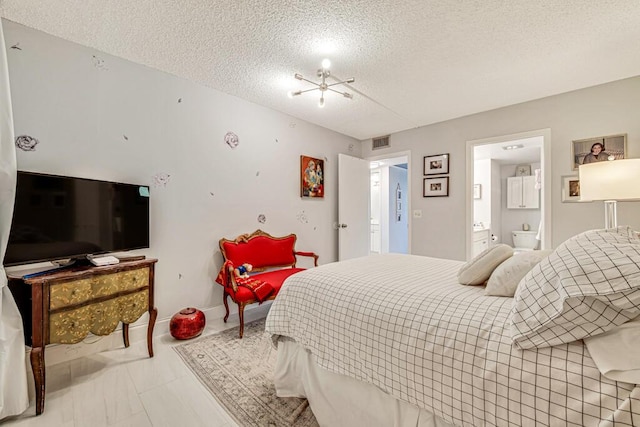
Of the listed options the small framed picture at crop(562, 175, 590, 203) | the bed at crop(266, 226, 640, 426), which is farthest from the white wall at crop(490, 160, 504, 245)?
the bed at crop(266, 226, 640, 426)

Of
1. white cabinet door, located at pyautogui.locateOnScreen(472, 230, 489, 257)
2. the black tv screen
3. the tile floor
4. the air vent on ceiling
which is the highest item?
the air vent on ceiling

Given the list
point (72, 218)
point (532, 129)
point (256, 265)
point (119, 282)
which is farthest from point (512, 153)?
point (72, 218)

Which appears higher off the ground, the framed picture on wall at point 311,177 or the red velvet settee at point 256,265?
the framed picture on wall at point 311,177

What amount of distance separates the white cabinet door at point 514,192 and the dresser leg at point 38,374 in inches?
293

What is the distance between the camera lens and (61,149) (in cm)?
204

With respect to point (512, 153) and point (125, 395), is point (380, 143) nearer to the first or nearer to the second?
point (512, 153)

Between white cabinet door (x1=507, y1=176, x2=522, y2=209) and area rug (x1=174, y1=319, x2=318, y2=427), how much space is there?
19.8 ft

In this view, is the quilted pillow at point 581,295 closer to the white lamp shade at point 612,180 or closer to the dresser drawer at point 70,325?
the white lamp shade at point 612,180

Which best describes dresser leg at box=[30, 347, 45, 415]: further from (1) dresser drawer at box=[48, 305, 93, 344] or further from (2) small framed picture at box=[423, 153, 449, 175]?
(2) small framed picture at box=[423, 153, 449, 175]

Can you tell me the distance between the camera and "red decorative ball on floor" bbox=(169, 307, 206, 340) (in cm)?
239

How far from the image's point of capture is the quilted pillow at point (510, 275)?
1260mm

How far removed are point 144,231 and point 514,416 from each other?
2.60m

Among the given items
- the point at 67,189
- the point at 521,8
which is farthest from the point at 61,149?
the point at 521,8

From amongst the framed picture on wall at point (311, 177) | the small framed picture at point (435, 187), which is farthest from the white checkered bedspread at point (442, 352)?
the small framed picture at point (435, 187)
